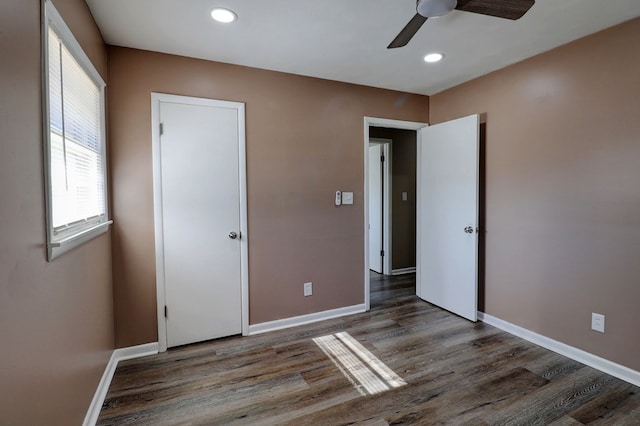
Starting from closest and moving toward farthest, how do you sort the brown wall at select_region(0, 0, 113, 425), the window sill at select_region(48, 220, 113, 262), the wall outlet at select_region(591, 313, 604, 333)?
the brown wall at select_region(0, 0, 113, 425) < the window sill at select_region(48, 220, 113, 262) < the wall outlet at select_region(591, 313, 604, 333)

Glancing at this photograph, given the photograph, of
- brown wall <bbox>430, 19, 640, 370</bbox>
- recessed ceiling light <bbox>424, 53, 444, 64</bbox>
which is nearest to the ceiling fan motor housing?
recessed ceiling light <bbox>424, 53, 444, 64</bbox>

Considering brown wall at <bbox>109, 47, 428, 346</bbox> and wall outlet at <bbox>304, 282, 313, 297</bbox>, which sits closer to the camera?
brown wall at <bbox>109, 47, 428, 346</bbox>

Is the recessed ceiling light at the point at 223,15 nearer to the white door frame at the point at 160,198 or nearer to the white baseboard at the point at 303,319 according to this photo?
the white door frame at the point at 160,198

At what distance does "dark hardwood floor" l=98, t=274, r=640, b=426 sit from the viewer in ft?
6.04

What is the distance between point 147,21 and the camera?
2070mm

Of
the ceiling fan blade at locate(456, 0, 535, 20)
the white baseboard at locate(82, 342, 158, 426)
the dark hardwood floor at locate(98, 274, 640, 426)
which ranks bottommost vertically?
the dark hardwood floor at locate(98, 274, 640, 426)

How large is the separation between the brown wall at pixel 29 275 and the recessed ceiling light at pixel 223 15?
2.45 ft

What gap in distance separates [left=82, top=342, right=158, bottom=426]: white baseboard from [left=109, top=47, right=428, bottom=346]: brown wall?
0.23 feet

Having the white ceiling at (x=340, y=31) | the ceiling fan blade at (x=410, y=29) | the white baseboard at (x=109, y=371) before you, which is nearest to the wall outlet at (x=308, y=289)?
the white baseboard at (x=109, y=371)

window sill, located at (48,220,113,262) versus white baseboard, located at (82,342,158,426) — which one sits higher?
window sill, located at (48,220,113,262)

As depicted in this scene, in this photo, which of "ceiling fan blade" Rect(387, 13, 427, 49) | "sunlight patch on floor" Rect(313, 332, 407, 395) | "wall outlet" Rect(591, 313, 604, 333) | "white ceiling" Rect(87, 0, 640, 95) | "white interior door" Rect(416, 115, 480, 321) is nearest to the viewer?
"ceiling fan blade" Rect(387, 13, 427, 49)

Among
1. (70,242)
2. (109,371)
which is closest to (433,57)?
(70,242)

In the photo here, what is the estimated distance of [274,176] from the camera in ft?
9.60

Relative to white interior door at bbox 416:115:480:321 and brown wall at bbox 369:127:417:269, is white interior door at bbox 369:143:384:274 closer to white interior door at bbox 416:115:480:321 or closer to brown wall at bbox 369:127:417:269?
brown wall at bbox 369:127:417:269
